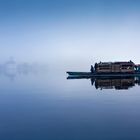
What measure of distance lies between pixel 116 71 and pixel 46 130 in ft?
252

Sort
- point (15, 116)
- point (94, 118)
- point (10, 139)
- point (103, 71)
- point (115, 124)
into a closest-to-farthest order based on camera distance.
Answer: point (10, 139), point (115, 124), point (94, 118), point (15, 116), point (103, 71)

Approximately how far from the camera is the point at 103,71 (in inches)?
3907

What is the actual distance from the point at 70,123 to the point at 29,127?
3.72 m

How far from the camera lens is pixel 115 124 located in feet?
88.9

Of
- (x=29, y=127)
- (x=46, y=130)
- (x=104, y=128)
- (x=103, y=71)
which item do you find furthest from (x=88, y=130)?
(x=103, y=71)

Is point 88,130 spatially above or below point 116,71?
below

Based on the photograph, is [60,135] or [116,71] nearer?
[60,135]

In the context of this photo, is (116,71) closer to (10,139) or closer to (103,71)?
(103,71)

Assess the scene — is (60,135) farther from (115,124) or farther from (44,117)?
(44,117)

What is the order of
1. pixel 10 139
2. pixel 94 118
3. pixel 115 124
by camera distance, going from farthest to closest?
pixel 94 118 < pixel 115 124 < pixel 10 139

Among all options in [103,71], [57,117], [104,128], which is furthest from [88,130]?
[103,71]

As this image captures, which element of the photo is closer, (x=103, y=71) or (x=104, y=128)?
(x=104, y=128)

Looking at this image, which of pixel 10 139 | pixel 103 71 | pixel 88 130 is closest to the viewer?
pixel 10 139

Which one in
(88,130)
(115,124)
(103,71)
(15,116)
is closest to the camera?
(88,130)
